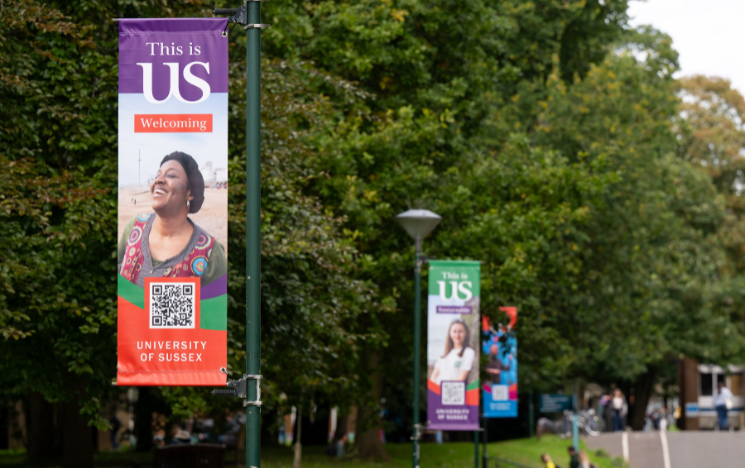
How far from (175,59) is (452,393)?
9051 millimetres

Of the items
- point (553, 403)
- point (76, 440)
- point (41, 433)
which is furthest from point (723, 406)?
point (76, 440)

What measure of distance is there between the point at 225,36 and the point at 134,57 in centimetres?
70

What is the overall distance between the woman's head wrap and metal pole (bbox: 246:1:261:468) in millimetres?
362

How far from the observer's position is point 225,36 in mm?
6789

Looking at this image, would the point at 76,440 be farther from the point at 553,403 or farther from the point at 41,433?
the point at 553,403

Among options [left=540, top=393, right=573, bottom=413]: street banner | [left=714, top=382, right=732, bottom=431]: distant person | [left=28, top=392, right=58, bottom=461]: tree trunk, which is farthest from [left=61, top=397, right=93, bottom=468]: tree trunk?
[left=714, top=382, right=732, bottom=431]: distant person

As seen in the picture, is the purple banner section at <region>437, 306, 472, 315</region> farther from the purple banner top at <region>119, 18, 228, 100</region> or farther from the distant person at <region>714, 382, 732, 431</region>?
the distant person at <region>714, 382, 732, 431</region>

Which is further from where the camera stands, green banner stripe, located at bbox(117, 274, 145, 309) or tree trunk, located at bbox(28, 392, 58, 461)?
tree trunk, located at bbox(28, 392, 58, 461)

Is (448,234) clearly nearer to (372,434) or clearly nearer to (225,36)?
(372,434)

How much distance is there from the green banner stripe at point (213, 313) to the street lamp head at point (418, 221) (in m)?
7.87

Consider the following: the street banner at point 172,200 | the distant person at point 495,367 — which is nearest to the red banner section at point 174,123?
the street banner at point 172,200

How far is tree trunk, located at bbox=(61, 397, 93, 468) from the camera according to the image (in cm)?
1819

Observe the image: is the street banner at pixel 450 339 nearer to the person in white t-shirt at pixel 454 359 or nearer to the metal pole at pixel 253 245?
the person in white t-shirt at pixel 454 359

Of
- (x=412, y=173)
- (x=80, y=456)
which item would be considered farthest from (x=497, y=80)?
(x=80, y=456)
